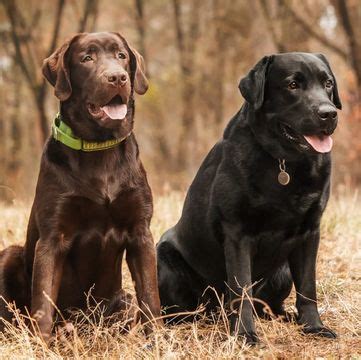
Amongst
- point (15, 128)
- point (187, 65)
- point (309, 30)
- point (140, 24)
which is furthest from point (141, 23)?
point (15, 128)

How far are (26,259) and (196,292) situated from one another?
3.51 ft

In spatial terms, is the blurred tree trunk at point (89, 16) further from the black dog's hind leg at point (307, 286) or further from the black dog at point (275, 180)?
the black dog's hind leg at point (307, 286)

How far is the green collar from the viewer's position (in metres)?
4.03

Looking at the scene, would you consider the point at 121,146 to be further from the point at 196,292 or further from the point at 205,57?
the point at 205,57

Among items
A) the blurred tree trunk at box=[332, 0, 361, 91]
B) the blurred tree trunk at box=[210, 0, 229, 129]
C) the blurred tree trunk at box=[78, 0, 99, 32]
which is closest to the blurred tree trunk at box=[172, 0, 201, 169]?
the blurred tree trunk at box=[210, 0, 229, 129]

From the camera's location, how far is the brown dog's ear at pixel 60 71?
4008 millimetres

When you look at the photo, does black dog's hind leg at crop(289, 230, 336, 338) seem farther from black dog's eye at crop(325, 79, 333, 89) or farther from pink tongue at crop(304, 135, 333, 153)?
black dog's eye at crop(325, 79, 333, 89)

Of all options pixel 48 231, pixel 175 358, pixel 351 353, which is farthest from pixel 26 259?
pixel 351 353

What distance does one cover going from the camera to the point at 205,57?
18.5 meters

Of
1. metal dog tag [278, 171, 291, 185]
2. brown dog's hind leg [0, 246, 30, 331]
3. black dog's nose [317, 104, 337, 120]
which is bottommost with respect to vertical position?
brown dog's hind leg [0, 246, 30, 331]

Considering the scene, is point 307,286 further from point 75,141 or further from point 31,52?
point 31,52

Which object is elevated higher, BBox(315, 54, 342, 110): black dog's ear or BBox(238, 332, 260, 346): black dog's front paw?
BBox(315, 54, 342, 110): black dog's ear

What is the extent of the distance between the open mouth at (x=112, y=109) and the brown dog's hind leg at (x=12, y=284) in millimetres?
1064

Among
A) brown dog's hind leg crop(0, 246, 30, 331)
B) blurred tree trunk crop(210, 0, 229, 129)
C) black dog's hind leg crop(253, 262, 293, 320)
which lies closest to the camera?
brown dog's hind leg crop(0, 246, 30, 331)
